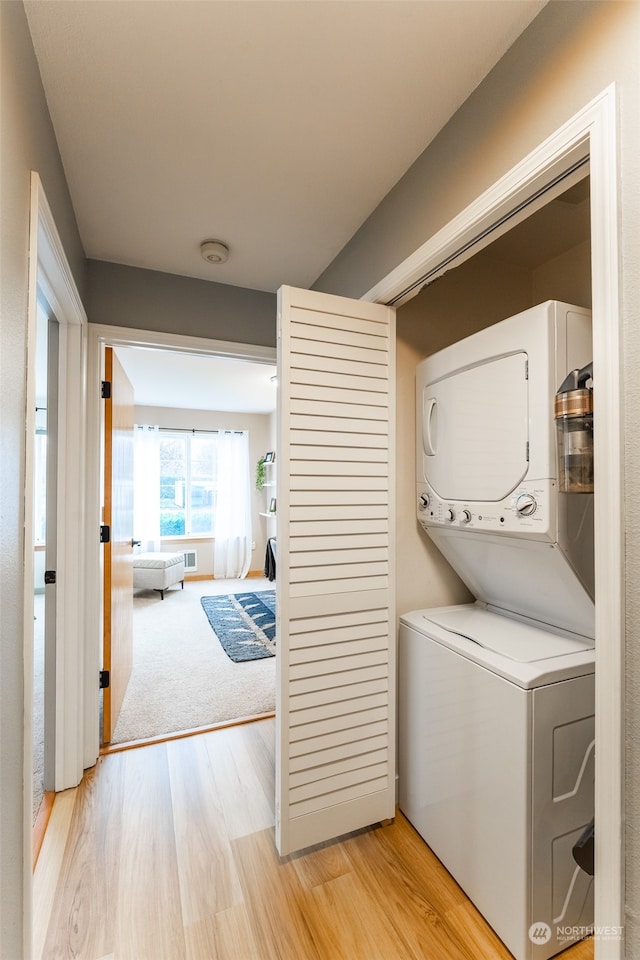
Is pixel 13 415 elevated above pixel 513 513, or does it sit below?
above

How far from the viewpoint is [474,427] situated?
5.04 feet

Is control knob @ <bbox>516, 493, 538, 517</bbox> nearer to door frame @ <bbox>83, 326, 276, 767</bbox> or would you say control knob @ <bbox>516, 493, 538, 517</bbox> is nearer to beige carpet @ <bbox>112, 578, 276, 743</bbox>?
door frame @ <bbox>83, 326, 276, 767</bbox>

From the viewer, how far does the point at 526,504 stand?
1.30 metres

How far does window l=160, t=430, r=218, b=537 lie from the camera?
6102 millimetres

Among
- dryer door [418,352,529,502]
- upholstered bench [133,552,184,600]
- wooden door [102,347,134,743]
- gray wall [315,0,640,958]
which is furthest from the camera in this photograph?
upholstered bench [133,552,184,600]

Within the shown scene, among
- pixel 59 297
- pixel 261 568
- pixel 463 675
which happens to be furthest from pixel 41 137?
pixel 261 568

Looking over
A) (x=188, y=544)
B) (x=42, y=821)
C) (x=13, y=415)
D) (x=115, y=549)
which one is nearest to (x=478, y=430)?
(x=13, y=415)

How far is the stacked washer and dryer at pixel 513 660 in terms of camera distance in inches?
48.2

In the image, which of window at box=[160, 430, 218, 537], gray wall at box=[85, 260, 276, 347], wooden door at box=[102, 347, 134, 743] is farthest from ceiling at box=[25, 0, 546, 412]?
window at box=[160, 430, 218, 537]

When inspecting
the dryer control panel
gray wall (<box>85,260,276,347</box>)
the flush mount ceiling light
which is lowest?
the dryer control panel

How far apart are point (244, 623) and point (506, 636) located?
3.09m

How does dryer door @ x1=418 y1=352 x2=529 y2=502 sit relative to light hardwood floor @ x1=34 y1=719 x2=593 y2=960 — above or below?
above

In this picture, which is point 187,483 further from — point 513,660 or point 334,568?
point 513,660

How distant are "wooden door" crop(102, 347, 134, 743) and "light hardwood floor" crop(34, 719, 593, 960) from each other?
0.46 meters
